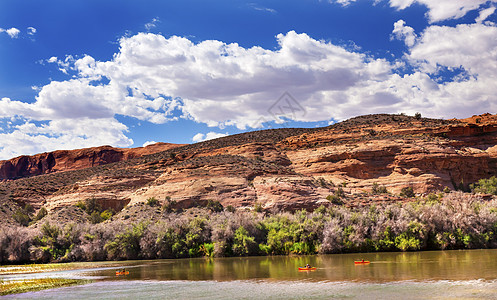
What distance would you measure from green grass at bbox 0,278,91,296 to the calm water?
1388mm

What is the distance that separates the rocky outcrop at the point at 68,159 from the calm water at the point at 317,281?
11438 cm

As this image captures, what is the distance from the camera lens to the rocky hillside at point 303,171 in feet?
201

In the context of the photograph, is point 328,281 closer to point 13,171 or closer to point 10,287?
point 10,287

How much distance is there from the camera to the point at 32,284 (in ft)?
93.5

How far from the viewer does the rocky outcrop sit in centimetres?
14738

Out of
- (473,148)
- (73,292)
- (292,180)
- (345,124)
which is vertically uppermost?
(345,124)

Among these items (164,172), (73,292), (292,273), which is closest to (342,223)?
(292,273)

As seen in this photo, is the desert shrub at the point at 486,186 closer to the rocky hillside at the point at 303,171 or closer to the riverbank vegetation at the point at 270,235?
the rocky hillside at the point at 303,171

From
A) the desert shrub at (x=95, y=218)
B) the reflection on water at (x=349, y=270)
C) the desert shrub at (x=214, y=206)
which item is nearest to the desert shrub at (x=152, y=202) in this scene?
the desert shrub at (x=95, y=218)

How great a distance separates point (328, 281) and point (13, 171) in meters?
160

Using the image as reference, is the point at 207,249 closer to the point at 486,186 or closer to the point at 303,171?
the point at 303,171

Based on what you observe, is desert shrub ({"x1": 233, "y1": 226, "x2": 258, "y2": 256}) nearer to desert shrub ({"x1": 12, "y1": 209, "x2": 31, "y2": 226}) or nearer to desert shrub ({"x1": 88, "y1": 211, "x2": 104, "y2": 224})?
desert shrub ({"x1": 88, "y1": 211, "x2": 104, "y2": 224})

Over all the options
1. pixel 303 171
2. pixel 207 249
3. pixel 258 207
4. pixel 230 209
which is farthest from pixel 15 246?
pixel 303 171

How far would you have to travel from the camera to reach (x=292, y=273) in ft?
94.1
